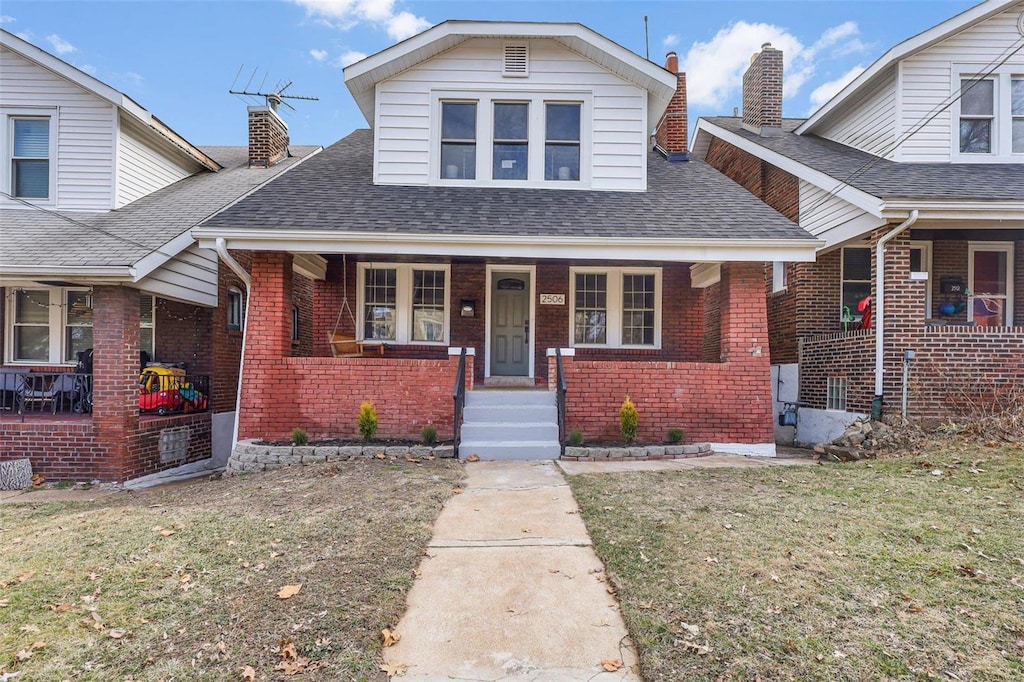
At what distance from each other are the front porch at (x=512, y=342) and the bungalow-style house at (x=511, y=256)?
3 centimetres

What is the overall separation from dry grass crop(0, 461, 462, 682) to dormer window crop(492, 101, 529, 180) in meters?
5.95

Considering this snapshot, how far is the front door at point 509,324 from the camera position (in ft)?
33.8

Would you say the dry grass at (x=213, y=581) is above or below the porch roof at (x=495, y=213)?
below

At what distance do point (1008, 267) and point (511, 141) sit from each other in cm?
976

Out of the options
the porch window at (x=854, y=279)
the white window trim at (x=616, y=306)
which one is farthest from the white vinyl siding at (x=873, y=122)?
the white window trim at (x=616, y=306)

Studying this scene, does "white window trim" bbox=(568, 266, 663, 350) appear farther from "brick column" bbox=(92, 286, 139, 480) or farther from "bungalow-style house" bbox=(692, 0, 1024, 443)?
"brick column" bbox=(92, 286, 139, 480)

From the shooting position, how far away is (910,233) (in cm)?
876

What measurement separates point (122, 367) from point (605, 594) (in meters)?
7.78

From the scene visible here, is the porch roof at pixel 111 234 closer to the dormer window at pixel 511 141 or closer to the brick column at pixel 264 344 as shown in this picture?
the brick column at pixel 264 344

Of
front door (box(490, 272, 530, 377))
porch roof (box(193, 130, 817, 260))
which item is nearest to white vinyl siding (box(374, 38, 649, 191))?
porch roof (box(193, 130, 817, 260))

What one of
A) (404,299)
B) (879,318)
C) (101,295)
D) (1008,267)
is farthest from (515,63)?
(1008,267)

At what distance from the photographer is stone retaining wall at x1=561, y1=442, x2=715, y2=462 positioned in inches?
280

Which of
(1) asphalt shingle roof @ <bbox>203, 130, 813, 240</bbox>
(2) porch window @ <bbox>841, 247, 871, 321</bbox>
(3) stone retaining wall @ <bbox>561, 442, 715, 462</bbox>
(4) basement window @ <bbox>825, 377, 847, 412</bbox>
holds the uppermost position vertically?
(1) asphalt shingle roof @ <bbox>203, 130, 813, 240</bbox>

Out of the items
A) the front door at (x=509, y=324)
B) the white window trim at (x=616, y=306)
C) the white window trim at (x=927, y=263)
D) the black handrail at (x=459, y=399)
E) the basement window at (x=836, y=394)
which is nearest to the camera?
the black handrail at (x=459, y=399)
